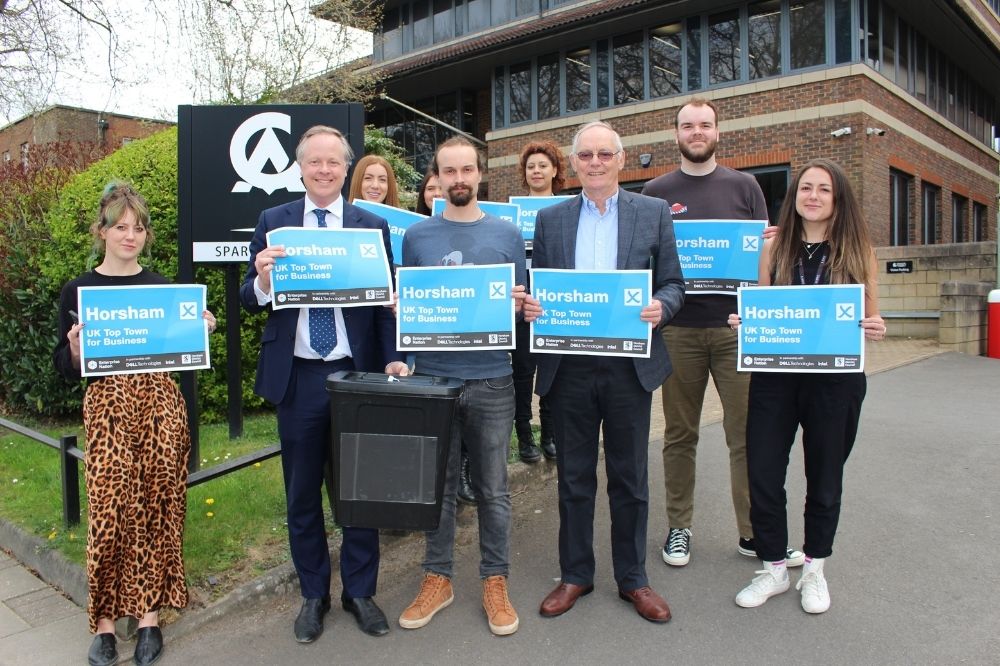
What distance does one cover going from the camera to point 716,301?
408 cm

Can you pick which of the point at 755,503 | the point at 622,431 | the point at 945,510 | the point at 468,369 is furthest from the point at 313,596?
the point at 945,510

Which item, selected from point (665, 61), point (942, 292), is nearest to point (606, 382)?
point (942, 292)

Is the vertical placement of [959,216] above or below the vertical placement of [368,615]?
above

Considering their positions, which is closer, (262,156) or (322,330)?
(322,330)

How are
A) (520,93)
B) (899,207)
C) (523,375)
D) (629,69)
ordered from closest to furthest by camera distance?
(523,375) < (899,207) < (629,69) < (520,93)

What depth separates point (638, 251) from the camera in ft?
11.5

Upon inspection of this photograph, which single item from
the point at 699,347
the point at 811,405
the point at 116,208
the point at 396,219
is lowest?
the point at 811,405

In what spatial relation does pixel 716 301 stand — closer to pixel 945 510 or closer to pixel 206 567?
pixel 945 510

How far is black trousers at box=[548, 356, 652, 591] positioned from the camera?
3480 millimetres

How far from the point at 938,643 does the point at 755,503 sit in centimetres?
92

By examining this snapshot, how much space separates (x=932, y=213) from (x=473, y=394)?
1971 cm

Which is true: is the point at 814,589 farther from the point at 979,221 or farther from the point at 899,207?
the point at 979,221

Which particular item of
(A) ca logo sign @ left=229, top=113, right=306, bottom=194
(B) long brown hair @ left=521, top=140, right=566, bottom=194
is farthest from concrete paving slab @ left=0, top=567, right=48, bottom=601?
(B) long brown hair @ left=521, top=140, right=566, bottom=194

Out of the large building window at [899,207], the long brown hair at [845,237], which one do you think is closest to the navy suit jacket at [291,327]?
the long brown hair at [845,237]
